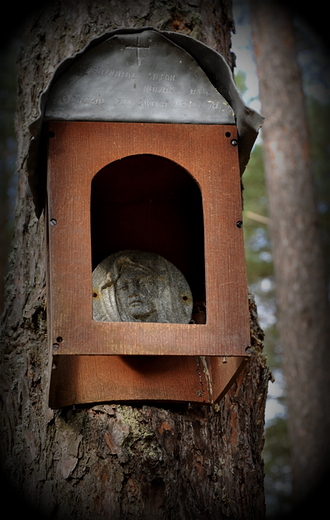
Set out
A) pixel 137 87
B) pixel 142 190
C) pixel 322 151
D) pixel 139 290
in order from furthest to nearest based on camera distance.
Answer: pixel 322 151 < pixel 142 190 < pixel 139 290 < pixel 137 87

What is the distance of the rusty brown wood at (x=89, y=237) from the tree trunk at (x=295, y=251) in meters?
4.47

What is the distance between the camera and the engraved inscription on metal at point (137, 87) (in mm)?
2236

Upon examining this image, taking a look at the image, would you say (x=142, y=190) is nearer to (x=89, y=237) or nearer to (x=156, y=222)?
(x=156, y=222)

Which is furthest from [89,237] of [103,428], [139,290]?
[103,428]

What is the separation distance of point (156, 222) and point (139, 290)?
329mm

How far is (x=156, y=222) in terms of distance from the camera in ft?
8.73

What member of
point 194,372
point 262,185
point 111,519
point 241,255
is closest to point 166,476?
point 111,519

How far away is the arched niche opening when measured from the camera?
8.35 feet

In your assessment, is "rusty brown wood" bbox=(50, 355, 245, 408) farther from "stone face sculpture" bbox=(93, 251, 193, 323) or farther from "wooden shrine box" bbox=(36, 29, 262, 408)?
"stone face sculpture" bbox=(93, 251, 193, 323)

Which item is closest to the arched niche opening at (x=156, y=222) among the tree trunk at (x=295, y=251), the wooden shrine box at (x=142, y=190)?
the wooden shrine box at (x=142, y=190)

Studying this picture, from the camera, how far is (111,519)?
221 centimetres

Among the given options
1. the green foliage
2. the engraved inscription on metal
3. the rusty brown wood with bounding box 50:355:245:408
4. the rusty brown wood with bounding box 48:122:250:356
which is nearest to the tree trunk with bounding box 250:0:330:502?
the green foliage

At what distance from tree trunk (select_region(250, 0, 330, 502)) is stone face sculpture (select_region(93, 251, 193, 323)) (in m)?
4.17

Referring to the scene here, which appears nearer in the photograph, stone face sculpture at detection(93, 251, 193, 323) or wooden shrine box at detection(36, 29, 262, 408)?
wooden shrine box at detection(36, 29, 262, 408)
